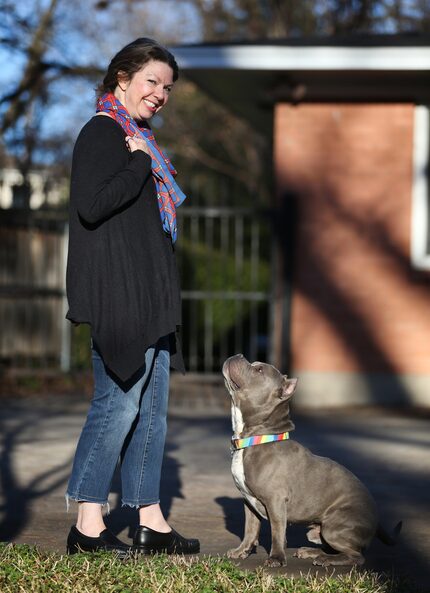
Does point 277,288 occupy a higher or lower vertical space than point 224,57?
lower

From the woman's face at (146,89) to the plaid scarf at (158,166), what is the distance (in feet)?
0.13

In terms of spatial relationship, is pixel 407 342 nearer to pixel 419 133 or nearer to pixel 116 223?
pixel 419 133

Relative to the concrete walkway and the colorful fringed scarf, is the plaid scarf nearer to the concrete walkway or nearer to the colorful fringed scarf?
the colorful fringed scarf

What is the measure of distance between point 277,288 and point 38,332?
427cm

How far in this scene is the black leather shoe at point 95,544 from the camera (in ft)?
14.1

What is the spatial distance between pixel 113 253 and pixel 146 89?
2.41 feet

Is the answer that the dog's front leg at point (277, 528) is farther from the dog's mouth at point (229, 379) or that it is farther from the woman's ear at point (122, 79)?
the woman's ear at point (122, 79)

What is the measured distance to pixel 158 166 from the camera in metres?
4.49

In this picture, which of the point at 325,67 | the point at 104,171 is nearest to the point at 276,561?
the point at 104,171

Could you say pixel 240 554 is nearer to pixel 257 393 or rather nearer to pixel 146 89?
pixel 257 393

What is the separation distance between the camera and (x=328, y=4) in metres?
23.8

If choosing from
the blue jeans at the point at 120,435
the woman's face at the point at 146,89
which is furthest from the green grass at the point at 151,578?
the woman's face at the point at 146,89

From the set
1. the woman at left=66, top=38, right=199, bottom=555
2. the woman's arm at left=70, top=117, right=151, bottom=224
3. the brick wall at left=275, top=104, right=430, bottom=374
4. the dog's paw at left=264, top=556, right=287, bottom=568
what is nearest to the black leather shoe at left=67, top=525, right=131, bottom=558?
the woman at left=66, top=38, right=199, bottom=555

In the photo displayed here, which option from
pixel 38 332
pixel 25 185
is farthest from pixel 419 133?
pixel 38 332
